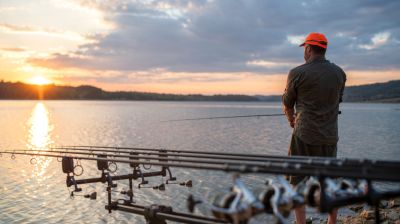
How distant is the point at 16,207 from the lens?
1271 centimetres

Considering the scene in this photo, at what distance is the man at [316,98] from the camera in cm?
488

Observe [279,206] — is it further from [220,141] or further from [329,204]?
[220,141]

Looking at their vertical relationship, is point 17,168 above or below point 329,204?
below

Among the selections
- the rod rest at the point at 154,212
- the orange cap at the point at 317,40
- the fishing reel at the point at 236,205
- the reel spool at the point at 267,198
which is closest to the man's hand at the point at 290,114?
the orange cap at the point at 317,40

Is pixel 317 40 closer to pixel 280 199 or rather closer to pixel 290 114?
pixel 290 114

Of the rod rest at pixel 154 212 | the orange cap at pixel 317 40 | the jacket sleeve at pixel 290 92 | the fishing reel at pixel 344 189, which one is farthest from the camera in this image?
the jacket sleeve at pixel 290 92

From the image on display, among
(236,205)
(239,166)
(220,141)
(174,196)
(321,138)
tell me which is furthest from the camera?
(220,141)

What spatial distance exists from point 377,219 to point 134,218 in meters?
9.08

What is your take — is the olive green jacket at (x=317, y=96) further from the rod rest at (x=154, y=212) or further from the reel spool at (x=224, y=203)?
the reel spool at (x=224, y=203)

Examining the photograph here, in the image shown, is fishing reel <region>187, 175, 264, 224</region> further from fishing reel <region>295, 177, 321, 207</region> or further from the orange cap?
the orange cap

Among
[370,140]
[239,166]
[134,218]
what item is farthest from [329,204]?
[370,140]

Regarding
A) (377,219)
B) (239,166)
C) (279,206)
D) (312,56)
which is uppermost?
(312,56)

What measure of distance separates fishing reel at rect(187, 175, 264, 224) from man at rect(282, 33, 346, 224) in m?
2.34

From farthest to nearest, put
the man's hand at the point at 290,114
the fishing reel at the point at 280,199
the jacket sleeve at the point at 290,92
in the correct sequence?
the man's hand at the point at 290,114 < the jacket sleeve at the point at 290,92 < the fishing reel at the point at 280,199
